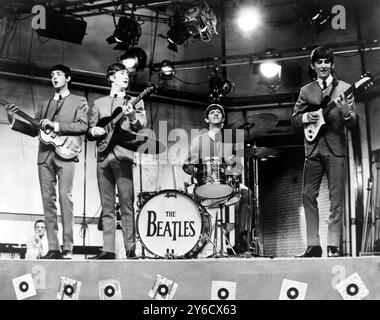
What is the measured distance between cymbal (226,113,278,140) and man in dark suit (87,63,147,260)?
1089 millimetres

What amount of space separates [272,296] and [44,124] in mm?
2638

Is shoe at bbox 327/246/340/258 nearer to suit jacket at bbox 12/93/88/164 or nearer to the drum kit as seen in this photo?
the drum kit

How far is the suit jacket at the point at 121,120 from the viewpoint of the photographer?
17.5 ft

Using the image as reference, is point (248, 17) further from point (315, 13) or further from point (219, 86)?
point (219, 86)

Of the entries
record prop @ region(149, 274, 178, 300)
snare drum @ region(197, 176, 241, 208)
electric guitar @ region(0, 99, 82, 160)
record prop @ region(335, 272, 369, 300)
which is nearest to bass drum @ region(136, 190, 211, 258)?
snare drum @ region(197, 176, 241, 208)

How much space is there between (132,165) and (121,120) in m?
0.44

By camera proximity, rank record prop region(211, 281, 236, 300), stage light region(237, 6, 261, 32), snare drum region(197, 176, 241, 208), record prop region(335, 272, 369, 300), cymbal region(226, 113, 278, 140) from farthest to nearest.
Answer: stage light region(237, 6, 261, 32)
cymbal region(226, 113, 278, 140)
snare drum region(197, 176, 241, 208)
record prop region(211, 281, 236, 300)
record prop region(335, 272, 369, 300)

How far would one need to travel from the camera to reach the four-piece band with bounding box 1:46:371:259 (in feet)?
16.3

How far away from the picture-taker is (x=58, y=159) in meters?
5.38

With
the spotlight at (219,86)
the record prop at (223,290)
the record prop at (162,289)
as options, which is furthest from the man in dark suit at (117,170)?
the spotlight at (219,86)

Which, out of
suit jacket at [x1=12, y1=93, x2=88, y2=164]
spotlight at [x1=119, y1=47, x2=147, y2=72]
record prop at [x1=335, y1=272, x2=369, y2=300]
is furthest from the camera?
spotlight at [x1=119, y1=47, x2=147, y2=72]

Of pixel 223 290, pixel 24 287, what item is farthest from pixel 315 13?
pixel 24 287

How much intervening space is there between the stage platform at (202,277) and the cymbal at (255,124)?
1.80 meters
